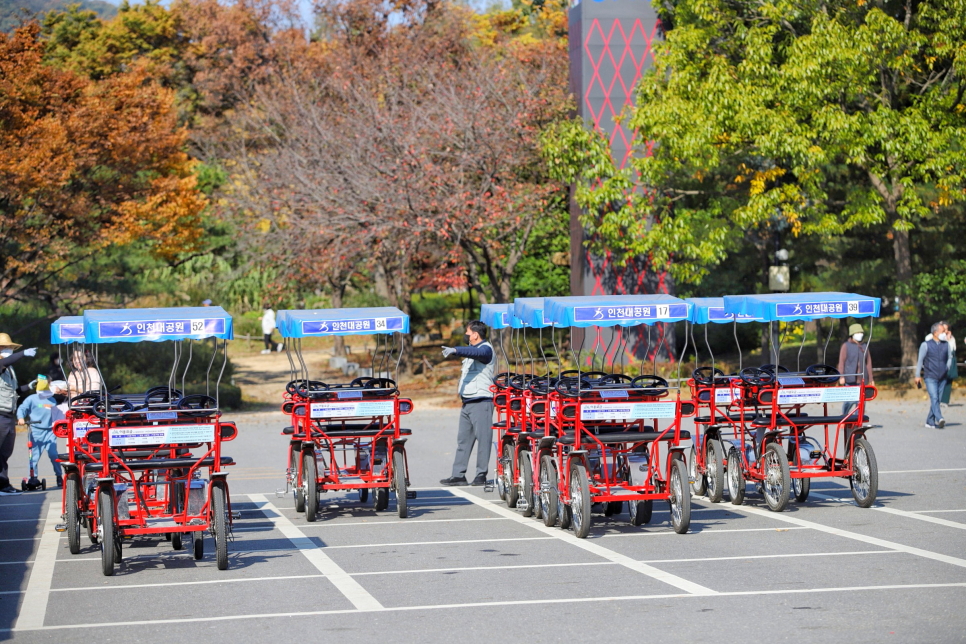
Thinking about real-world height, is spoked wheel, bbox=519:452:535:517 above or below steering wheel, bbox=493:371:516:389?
below

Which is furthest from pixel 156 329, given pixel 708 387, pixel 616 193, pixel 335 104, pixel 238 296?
pixel 238 296

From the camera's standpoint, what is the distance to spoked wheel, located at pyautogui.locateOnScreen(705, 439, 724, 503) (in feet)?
44.5

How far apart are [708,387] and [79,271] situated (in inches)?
749

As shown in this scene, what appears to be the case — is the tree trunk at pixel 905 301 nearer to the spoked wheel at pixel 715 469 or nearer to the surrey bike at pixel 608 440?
the spoked wheel at pixel 715 469

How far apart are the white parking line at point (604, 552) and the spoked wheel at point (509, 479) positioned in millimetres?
124

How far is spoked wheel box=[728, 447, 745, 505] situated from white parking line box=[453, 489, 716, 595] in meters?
2.43

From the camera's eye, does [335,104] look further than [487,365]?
Yes

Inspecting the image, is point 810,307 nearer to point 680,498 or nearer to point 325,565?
point 680,498

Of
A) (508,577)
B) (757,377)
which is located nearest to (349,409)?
(508,577)

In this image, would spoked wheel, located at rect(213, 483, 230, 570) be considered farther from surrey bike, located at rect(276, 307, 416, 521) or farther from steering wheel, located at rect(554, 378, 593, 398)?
steering wheel, located at rect(554, 378, 593, 398)

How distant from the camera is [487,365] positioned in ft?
50.4

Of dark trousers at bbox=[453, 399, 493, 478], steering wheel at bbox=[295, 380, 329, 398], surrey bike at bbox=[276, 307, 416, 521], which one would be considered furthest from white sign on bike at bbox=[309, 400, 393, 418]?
dark trousers at bbox=[453, 399, 493, 478]

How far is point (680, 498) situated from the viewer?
11.5m

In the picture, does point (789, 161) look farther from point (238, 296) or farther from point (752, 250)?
point (238, 296)
